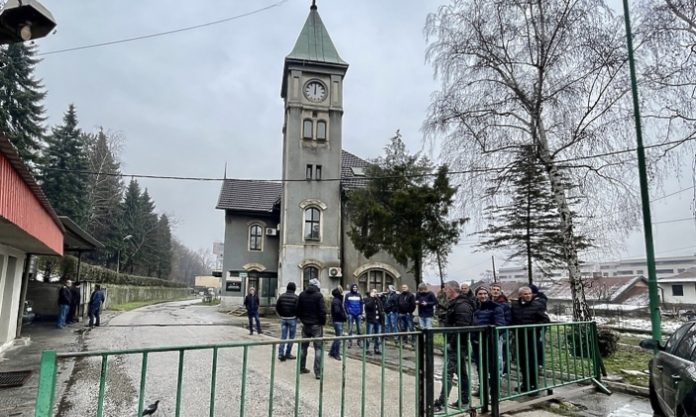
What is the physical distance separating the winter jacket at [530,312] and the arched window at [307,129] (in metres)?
21.6

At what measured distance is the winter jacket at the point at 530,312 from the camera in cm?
725

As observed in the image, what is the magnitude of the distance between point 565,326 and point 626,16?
7.01 meters

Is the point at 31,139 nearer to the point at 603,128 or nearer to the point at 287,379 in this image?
the point at 287,379

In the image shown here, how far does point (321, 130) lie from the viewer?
27.8 meters

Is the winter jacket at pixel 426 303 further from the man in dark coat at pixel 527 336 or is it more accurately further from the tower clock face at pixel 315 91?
the tower clock face at pixel 315 91

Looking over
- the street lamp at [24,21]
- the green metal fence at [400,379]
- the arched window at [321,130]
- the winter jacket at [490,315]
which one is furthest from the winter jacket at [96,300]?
the winter jacket at [490,315]

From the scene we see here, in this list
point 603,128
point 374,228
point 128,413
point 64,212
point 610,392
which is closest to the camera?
point 128,413

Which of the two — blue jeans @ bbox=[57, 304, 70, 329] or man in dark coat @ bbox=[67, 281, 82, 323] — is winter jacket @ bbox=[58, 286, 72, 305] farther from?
man in dark coat @ bbox=[67, 281, 82, 323]

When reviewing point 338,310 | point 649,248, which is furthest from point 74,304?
point 649,248

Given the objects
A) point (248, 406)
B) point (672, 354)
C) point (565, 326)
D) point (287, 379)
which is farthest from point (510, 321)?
point (248, 406)

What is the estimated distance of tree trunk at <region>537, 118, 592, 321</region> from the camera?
39.2ft

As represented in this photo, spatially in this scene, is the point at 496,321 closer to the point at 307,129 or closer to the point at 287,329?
the point at 287,329

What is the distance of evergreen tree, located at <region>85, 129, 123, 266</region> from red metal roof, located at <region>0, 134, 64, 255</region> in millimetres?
29883

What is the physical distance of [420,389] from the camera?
4.67m
